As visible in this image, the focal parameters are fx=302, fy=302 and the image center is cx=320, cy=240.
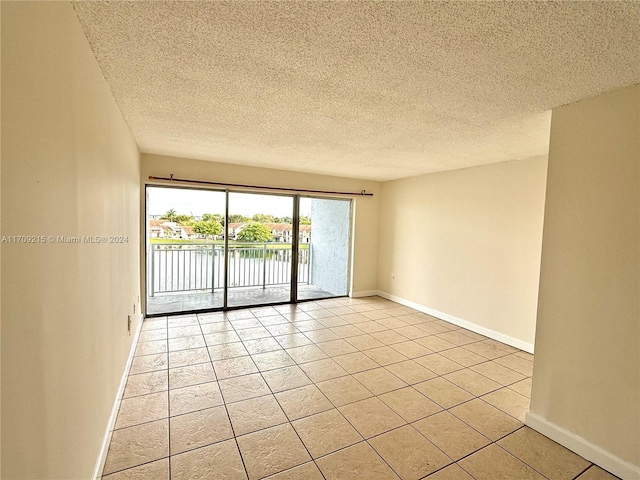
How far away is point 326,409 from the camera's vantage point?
223 centimetres

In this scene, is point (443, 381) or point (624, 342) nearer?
point (624, 342)

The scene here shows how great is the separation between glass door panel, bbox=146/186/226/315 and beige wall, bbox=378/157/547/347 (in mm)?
3000

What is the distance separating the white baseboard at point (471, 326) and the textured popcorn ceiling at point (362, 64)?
223 cm

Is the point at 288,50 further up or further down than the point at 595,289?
further up

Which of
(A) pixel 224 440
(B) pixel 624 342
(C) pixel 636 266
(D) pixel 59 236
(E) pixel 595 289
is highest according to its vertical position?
(D) pixel 59 236

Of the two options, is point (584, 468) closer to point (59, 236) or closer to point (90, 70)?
point (59, 236)

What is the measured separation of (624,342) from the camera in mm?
1685

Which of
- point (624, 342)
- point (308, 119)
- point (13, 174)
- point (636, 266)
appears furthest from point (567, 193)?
point (13, 174)

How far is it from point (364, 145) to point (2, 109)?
2.78 metres

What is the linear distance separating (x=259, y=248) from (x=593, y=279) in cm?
464

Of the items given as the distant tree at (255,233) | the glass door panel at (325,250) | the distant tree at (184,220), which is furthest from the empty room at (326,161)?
the glass door panel at (325,250)

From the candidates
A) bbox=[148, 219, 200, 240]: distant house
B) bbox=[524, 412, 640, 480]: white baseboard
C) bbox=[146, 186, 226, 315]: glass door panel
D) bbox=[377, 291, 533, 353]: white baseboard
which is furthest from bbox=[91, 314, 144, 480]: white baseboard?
bbox=[377, 291, 533, 353]: white baseboard

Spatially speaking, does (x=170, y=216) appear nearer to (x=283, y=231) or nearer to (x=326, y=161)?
(x=283, y=231)

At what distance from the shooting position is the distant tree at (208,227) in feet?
14.8
